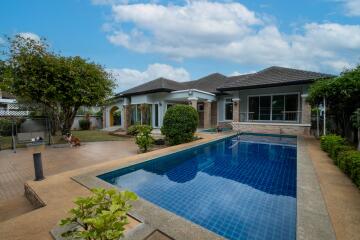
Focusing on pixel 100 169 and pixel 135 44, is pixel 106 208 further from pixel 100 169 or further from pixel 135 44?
pixel 135 44

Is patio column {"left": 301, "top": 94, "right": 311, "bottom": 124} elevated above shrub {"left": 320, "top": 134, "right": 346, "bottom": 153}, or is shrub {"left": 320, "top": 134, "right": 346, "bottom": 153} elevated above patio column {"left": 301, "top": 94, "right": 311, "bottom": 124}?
patio column {"left": 301, "top": 94, "right": 311, "bottom": 124}

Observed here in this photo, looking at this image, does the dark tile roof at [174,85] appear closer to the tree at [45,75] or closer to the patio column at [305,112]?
the tree at [45,75]

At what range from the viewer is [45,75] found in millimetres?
11531

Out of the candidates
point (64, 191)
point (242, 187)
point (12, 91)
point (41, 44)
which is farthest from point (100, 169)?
point (41, 44)

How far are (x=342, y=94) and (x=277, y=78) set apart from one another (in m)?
6.81

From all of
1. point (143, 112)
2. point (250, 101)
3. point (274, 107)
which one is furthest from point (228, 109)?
point (143, 112)

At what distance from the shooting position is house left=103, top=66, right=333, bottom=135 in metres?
15.1

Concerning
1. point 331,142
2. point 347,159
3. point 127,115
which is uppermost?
point 127,115

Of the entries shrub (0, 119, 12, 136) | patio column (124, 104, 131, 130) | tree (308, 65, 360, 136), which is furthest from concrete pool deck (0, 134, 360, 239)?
patio column (124, 104, 131, 130)

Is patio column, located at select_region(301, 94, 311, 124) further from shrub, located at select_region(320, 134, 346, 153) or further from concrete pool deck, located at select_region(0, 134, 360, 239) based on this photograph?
concrete pool deck, located at select_region(0, 134, 360, 239)

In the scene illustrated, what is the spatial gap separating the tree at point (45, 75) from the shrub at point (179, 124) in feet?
17.7

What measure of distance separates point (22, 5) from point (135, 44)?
1093cm

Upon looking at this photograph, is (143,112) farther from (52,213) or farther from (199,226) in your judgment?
(199,226)

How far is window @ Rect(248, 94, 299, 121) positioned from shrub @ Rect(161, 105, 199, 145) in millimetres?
8765
